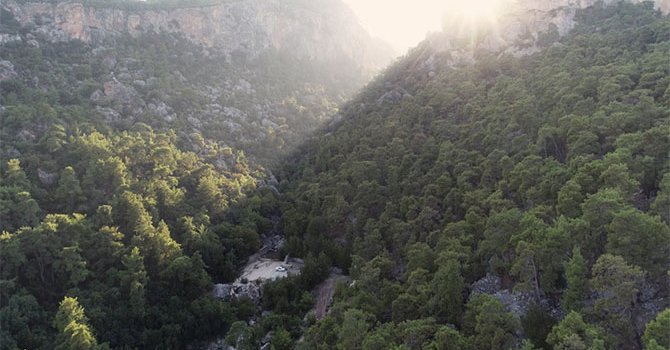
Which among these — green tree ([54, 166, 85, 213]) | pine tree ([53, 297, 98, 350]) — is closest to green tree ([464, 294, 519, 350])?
pine tree ([53, 297, 98, 350])

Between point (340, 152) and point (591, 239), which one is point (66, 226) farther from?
point (591, 239)

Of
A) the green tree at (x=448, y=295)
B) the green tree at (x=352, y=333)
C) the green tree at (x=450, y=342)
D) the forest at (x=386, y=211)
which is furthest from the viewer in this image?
the green tree at (x=448, y=295)

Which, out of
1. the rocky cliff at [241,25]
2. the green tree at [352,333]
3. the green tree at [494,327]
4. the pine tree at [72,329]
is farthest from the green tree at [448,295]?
the rocky cliff at [241,25]

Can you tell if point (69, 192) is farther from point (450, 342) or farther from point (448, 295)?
point (450, 342)

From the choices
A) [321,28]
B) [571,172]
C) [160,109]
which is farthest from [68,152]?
[321,28]

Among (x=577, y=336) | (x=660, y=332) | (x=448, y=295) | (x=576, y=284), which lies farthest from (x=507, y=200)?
(x=660, y=332)

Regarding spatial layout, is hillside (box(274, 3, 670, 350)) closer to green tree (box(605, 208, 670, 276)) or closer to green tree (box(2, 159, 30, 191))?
green tree (box(605, 208, 670, 276))

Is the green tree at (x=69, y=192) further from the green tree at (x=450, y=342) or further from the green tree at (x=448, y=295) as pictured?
the green tree at (x=450, y=342)

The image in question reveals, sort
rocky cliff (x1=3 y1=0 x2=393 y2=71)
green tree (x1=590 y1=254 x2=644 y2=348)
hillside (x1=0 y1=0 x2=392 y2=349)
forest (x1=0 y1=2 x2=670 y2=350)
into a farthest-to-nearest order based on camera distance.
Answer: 1. rocky cliff (x1=3 y1=0 x2=393 y2=71)
2. hillside (x1=0 y1=0 x2=392 y2=349)
3. forest (x1=0 y1=2 x2=670 y2=350)
4. green tree (x1=590 y1=254 x2=644 y2=348)
